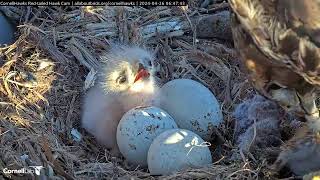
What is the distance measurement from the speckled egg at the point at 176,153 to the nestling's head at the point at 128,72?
531 mm

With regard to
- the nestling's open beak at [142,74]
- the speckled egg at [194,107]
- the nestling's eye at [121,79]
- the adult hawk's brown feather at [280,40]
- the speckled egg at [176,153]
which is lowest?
the speckled egg at [176,153]

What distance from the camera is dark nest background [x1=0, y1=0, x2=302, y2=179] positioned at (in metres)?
2.67

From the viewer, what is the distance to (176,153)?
8.51 ft

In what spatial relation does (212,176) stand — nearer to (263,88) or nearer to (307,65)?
(263,88)

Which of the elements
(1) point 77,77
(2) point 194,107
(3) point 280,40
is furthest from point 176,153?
(1) point 77,77

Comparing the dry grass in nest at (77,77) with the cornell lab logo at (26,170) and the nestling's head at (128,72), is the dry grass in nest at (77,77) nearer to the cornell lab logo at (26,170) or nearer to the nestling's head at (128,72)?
the cornell lab logo at (26,170)

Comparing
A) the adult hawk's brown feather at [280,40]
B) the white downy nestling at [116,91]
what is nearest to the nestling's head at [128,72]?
the white downy nestling at [116,91]

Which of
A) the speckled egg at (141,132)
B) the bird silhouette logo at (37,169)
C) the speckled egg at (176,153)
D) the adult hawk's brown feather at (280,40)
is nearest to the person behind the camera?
the adult hawk's brown feather at (280,40)

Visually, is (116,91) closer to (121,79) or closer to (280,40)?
(121,79)

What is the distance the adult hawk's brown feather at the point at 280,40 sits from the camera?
196 cm

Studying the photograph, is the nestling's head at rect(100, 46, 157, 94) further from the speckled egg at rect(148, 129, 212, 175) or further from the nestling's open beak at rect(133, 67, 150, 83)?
the speckled egg at rect(148, 129, 212, 175)

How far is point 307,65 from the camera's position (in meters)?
2.01

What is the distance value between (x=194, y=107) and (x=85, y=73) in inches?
28.3

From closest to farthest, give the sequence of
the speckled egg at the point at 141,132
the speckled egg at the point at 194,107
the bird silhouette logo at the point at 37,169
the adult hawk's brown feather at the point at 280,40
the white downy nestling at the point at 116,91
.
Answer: the adult hawk's brown feather at the point at 280,40, the bird silhouette logo at the point at 37,169, the speckled egg at the point at 141,132, the speckled egg at the point at 194,107, the white downy nestling at the point at 116,91
